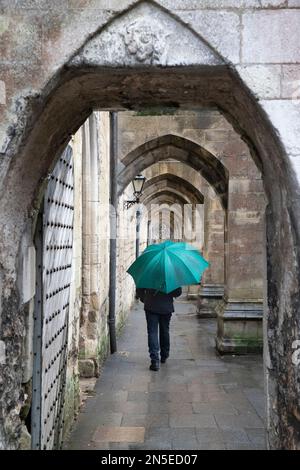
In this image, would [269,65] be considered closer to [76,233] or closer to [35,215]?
[35,215]

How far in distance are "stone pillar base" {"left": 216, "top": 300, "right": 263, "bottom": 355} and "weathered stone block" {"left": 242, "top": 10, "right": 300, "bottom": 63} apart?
6016 mm

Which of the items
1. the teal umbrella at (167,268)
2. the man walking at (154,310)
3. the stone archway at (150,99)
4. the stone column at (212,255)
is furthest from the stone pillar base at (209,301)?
the stone archway at (150,99)

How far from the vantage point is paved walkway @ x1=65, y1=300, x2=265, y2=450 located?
4398 millimetres

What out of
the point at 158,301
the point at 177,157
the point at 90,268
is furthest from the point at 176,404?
the point at 177,157

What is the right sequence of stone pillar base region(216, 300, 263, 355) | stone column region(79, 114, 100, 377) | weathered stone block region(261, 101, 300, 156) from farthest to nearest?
stone pillar base region(216, 300, 263, 355), stone column region(79, 114, 100, 377), weathered stone block region(261, 101, 300, 156)

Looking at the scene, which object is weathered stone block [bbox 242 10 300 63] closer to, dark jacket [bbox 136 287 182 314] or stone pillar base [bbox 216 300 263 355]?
dark jacket [bbox 136 287 182 314]

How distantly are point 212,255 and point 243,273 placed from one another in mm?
4103

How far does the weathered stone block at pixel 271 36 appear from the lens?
219cm

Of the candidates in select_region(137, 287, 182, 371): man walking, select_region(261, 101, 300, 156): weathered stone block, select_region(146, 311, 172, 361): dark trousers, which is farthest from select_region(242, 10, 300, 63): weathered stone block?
select_region(146, 311, 172, 361): dark trousers

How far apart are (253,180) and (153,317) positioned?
2800 mm

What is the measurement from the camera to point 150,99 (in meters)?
2.89

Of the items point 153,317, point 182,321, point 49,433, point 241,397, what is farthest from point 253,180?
point 49,433

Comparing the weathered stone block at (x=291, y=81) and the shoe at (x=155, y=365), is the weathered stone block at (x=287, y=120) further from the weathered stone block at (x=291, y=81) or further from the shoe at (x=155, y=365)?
the shoe at (x=155, y=365)

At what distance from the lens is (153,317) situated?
6.83 m
